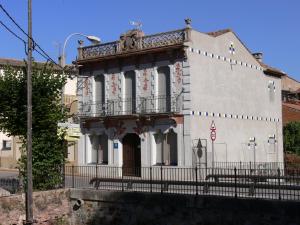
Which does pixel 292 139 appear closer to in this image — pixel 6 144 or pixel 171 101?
pixel 171 101

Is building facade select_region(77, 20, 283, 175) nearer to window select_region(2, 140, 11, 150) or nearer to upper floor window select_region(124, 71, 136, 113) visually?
upper floor window select_region(124, 71, 136, 113)

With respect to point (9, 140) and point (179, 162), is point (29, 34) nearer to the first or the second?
point (179, 162)

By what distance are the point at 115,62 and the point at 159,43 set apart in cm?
360

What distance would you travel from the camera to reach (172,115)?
28.6 metres

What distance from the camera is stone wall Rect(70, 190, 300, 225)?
53.8 feet

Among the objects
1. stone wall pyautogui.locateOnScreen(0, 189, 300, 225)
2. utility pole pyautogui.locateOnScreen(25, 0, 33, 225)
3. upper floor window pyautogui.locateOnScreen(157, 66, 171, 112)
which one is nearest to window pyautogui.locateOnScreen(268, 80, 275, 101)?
upper floor window pyautogui.locateOnScreen(157, 66, 171, 112)

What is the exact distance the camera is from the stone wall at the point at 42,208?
20.5 meters

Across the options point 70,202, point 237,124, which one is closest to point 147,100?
point 237,124

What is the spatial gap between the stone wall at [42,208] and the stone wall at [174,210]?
1.28ft

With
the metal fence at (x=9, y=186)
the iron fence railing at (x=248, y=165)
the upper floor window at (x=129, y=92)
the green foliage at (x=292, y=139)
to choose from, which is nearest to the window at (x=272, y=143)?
the iron fence railing at (x=248, y=165)

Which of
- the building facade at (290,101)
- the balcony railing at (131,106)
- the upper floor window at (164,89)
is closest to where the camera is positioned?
the balcony railing at (131,106)

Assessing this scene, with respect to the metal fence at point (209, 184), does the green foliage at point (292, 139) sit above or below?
above

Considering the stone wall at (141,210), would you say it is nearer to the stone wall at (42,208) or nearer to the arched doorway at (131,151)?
the stone wall at (42,208)

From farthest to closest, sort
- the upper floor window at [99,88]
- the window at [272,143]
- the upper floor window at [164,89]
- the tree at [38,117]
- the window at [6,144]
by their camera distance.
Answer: the window at [6,144], the window at [272,143], the upper floor window at [99,88], the upper floor window at [164,89], the tree at [38,117]
